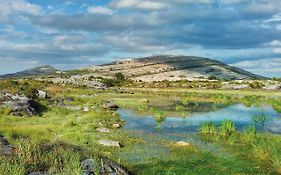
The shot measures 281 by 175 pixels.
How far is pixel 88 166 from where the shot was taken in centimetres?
2198

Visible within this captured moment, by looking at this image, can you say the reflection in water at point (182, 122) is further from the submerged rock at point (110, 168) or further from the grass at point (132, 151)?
the submerged rock at point (110, 168)

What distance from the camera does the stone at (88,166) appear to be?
842 inches

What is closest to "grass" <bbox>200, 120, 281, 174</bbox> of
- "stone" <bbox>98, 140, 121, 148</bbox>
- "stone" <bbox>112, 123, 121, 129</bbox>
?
"stone" <bbox>98, 140, 121, 148</bbox>

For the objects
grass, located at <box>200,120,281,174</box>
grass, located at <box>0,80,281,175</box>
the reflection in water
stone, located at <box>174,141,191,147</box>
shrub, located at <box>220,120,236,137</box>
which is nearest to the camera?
grass, located at <box>0,80,281,175</box>

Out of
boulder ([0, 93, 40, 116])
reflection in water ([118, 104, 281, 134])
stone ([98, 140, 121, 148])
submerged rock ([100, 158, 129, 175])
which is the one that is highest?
boulder ([0, 93, 40, 116])

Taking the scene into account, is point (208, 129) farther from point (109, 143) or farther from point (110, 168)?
point (110, 168)

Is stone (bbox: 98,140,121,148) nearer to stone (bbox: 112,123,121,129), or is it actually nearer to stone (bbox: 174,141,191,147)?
stone (bbox: 174,141,191,147)

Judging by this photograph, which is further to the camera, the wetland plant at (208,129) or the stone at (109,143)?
the wetland plant at (208,129)

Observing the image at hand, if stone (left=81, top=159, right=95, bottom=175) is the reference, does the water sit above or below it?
below

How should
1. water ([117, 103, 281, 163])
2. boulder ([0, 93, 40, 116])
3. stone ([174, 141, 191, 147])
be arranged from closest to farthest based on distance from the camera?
1. water ([117, 103, 281, 163])
2. stone ([174, 141, 191, 147])
3. boulder ([0, 93, 40, 116])

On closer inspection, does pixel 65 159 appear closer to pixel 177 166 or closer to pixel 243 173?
pixel 177 166

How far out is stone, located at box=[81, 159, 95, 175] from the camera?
21391 millimetres

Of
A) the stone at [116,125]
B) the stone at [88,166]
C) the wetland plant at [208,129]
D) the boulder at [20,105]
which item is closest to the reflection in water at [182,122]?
the stone at [116,125]

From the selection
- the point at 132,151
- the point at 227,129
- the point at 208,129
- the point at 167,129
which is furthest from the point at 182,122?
the point at 132,151
